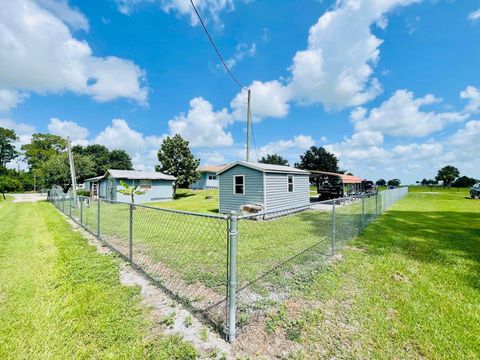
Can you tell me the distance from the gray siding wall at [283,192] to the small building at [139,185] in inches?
561

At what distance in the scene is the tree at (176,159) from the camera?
2709 centimetres

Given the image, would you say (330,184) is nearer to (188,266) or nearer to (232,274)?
(188,266)

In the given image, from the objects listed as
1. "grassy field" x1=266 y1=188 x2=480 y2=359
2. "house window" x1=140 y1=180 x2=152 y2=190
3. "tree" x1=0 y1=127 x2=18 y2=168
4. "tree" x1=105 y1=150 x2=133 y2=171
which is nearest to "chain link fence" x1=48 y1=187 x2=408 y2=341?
"grassy field" x1=266 y1=188 x2=480 y2=359

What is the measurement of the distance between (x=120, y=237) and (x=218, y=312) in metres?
5.04

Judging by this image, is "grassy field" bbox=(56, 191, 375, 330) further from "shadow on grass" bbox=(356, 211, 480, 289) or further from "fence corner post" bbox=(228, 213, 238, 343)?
"shadow on grass" bbox=(356, 211, 480, 289)

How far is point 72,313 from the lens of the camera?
2828mm

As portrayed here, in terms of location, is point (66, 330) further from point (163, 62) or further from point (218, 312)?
point (163, 62)

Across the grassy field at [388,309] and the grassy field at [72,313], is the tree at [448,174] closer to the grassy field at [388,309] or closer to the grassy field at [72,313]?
the grassy field at [388,309]

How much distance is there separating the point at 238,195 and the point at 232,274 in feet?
33.9

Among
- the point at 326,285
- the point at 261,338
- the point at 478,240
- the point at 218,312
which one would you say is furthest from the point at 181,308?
the point at 478,240

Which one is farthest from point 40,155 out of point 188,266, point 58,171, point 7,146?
point 188,266

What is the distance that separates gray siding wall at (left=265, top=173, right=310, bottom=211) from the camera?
11.8m

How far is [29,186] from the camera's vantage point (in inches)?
2058

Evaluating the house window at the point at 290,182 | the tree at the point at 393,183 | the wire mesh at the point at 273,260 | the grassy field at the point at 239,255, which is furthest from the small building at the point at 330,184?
the tree at the point at 393,183
